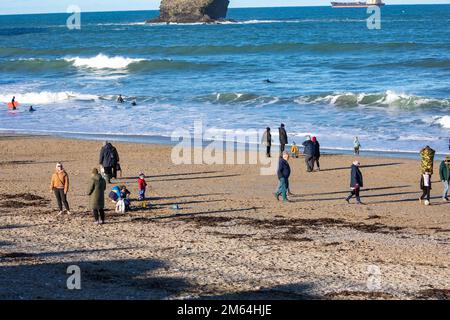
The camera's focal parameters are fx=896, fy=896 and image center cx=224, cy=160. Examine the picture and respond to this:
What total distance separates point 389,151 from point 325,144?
256 centimetres

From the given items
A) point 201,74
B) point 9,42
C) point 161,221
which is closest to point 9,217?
point 161,221

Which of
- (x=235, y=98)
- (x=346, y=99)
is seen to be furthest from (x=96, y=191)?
(x=235, y=98)

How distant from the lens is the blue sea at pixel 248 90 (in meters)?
34.2

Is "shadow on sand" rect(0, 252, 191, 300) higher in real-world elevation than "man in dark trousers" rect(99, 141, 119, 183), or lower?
lower

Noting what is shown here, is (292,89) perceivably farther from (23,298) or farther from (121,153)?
(23,298)

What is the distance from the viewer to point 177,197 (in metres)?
20.4

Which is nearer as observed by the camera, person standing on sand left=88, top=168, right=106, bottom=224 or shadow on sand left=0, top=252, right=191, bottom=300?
shadow on sand left=0, top=252, right=191, bottom=300

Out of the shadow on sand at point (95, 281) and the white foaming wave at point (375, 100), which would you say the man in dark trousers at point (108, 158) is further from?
the white foaming wave at point (375, 100)

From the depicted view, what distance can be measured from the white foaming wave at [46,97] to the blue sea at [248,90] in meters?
0.06

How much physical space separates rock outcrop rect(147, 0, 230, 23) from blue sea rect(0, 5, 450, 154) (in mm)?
65318

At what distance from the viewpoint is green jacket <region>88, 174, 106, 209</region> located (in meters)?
17.2

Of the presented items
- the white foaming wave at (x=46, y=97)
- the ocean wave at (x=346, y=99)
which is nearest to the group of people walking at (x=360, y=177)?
the ocean wave at (x=346, y=99)

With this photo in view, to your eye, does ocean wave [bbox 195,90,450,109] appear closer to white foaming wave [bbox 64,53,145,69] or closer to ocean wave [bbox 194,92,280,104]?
ocean wave [bbox 194,92,280,104]

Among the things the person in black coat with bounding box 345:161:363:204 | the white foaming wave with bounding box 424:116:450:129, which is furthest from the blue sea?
the person in black coat with bounding box 345:161:363:204
